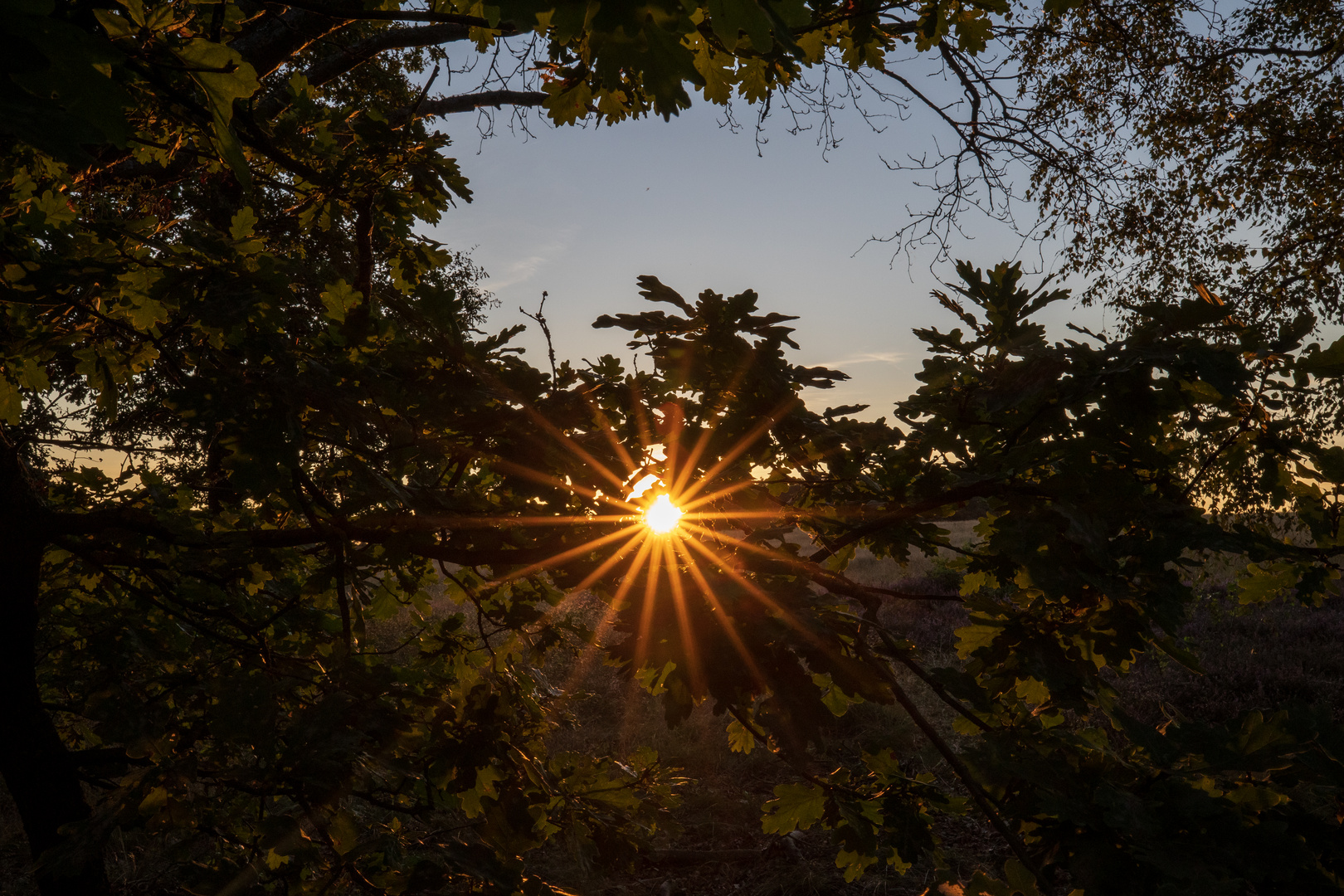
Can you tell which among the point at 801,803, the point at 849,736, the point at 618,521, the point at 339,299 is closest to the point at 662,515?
the point at 618,521

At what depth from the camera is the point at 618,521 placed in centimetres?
206

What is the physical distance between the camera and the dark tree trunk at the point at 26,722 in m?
3.16

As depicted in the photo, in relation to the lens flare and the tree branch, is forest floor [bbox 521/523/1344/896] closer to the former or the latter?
the lens flare

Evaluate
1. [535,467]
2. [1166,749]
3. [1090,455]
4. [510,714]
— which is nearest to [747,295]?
[535,467]

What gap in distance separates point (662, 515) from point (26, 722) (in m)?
3.23

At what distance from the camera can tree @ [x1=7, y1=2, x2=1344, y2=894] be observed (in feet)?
4.79

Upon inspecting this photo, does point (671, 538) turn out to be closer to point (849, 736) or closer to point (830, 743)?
point (830, 743)

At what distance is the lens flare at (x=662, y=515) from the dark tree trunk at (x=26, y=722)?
2887mm

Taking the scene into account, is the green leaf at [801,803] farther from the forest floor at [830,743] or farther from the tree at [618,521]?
the forest floor at [830,743]

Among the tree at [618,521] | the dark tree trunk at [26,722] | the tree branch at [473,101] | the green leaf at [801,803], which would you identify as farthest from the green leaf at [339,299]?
the tree branch at [473,101]

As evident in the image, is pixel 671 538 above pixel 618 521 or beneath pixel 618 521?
beneath

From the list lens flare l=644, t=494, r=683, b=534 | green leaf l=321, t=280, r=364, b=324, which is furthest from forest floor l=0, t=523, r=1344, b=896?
green leaf l=321, t=280, r=364, b=324

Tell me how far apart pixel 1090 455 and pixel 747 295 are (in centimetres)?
98

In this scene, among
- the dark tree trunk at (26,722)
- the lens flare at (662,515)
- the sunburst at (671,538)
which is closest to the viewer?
the sunburst at (671,538)
